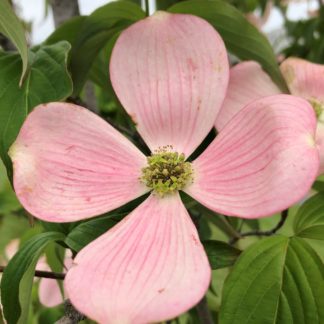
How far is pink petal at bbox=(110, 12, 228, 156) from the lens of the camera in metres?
0.52

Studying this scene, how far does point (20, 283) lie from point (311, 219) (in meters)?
0.29

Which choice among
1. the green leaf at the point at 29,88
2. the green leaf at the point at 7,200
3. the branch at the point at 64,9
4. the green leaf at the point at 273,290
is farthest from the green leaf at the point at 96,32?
the green leaf at the point at 7,200

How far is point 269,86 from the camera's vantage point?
0.62 m

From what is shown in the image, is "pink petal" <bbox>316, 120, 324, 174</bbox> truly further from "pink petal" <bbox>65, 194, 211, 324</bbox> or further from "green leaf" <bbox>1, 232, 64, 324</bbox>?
"green leaf" <bbox>1, 232, 64, 324</bbox>

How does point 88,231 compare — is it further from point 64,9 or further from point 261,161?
point 64,9

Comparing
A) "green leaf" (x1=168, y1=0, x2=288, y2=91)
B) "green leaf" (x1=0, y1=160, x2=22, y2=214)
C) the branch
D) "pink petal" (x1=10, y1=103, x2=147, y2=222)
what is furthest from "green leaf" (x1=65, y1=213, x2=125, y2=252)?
"green leaf" (x1=0, y1=160, x2=22, y2=214)

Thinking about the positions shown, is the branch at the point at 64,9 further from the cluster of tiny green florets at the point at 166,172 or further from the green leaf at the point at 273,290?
the green leaf at the point at 273,290

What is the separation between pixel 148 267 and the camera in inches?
16.8

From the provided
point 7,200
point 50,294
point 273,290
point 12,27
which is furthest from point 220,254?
point 7,200

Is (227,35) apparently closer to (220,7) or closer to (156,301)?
(220,7)

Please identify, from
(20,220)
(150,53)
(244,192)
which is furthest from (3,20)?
(20,220)

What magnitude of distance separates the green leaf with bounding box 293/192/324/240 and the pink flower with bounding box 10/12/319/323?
0.11 meters

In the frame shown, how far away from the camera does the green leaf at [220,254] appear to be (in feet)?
1.65

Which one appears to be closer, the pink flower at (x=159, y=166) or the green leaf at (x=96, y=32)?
the pink flower at (x=159, y=166)
